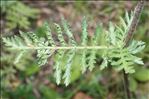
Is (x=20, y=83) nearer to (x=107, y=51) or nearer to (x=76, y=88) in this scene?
(x=76, y=88)

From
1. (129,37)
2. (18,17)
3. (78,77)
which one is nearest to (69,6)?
(18,17)

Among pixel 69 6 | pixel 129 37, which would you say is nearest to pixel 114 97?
pixel 69 6

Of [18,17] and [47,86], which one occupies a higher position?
[18,17]

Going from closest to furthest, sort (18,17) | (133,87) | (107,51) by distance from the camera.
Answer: (107,51)
(133,87)
(18,17)

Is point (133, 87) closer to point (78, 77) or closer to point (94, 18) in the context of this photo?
point (78, 77)

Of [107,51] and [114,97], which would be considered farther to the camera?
Result: [114,97]

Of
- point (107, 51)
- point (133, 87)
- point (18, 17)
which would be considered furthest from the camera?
point (18, 17)

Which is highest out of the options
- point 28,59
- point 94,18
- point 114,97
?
point 94,18
